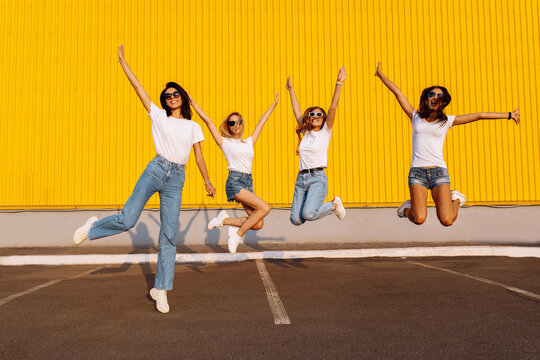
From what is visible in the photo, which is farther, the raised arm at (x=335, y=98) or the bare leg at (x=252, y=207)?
the bare leg at (x=252, y=207)

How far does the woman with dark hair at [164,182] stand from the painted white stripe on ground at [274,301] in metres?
1.23

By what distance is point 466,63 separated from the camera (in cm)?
1345

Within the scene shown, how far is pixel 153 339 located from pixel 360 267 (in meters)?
5.48

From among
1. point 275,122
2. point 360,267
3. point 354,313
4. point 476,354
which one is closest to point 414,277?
point 360,267

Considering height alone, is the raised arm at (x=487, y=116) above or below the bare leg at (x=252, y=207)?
above

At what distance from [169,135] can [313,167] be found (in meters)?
2.86

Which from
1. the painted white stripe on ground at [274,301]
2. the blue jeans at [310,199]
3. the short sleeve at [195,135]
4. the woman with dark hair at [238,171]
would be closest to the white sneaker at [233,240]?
the woman with dark hair at [238,171]

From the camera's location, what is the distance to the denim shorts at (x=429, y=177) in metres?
5.86

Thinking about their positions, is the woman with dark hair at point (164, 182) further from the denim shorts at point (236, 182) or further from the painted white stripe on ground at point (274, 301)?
the denim shorts at point (236, 182)

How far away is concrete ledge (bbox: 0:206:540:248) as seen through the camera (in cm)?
1256

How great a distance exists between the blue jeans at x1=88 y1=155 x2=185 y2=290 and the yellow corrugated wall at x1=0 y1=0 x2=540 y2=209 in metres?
8.21

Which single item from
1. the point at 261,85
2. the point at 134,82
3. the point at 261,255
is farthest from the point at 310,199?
the point at 261,85

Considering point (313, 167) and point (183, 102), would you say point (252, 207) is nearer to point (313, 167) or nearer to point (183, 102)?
point (313, 167)

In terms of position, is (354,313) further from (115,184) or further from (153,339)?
(115,184)
